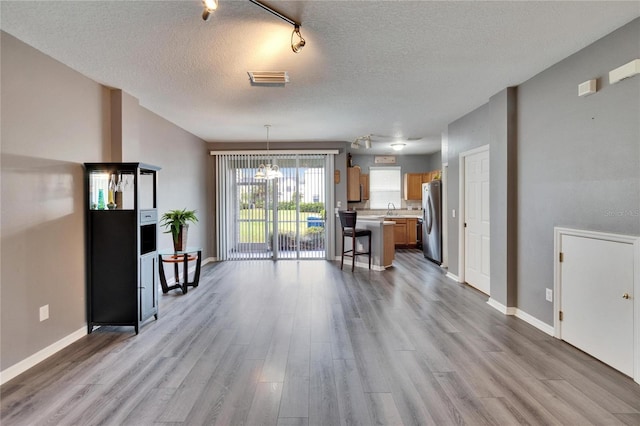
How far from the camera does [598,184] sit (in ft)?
8.39

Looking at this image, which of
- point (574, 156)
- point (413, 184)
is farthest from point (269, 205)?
point (574, 156)

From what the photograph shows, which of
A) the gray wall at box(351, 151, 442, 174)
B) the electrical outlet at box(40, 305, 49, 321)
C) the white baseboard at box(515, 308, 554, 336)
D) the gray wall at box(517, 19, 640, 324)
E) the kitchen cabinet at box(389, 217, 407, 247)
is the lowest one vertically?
the white baseboard at box(515, 308, 554, 336)

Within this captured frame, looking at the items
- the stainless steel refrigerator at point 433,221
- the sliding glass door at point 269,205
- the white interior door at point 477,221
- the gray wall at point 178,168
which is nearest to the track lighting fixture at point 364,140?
the sliding glass door at point 269,205

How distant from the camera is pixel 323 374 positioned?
7.67 ft

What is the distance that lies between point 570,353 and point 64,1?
15.1 feet

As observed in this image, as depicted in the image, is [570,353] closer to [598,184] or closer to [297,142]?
[598,184]

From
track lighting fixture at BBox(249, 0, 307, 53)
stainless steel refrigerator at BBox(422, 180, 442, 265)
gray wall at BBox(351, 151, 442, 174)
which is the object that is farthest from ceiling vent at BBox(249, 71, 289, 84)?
gray wall at BBox(351, 151, 442, 174)

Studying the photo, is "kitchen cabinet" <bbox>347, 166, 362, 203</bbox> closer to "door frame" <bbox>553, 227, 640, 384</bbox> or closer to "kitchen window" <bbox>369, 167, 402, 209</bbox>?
"kitchen window" <bbox>369, 167, 402, 209</bbox>

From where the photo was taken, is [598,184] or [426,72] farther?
[426,72]

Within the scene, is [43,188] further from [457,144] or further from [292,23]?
[457,144]

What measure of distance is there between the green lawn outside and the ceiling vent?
3.99m

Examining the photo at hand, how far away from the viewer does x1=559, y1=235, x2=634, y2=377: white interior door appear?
233 centimetres

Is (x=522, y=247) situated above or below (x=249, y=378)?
above

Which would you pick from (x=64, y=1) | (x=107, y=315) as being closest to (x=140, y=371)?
(x=107, y=315)
